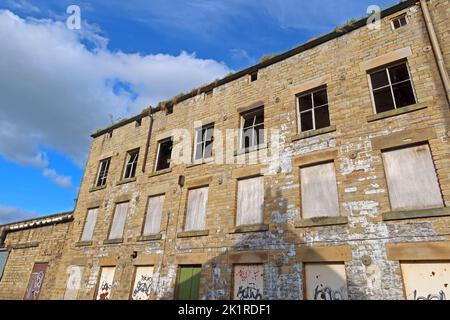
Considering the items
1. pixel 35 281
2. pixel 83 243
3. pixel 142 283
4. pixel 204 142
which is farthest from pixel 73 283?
pixel 204 142

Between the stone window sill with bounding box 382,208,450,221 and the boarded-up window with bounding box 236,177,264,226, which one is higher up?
the boarded-up window with bounding box 236,177,264,226

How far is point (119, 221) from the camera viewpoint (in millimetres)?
12789

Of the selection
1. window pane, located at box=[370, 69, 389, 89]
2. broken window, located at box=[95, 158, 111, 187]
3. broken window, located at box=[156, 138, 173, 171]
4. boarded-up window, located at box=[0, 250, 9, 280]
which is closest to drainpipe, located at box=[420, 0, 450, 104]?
window pane, located at box=[370, 69, 389, 89]

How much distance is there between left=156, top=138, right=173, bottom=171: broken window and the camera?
13148mm

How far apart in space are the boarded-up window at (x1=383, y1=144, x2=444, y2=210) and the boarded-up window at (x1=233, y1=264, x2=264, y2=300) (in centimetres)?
401

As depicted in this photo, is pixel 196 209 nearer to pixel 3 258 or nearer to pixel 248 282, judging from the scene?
pixel 248 282

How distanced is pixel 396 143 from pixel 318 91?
326cm

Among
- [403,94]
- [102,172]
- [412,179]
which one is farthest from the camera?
[102,172]

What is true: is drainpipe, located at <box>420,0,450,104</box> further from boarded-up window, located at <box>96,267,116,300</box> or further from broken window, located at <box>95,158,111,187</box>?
broken window, located at <box>95,158,111,187</box>

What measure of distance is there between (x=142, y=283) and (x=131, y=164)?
6.00 m

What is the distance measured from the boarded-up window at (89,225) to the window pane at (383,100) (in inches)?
507

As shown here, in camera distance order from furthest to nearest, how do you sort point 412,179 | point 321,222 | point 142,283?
point 142,283
point 321,222
point 412,179

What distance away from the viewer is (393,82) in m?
8.38
